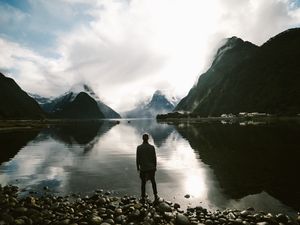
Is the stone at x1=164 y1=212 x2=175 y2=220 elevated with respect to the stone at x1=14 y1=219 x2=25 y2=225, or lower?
lower

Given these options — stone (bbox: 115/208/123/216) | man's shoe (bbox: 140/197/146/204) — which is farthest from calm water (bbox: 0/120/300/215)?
stone (bbox: 115/208/123/216)

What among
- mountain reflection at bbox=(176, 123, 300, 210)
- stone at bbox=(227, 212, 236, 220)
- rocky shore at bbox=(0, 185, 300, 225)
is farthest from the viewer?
mountain reflection at bbox=(176, 123, 300, 210)

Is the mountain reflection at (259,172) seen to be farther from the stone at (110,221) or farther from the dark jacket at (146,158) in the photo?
the stone at (110,221)

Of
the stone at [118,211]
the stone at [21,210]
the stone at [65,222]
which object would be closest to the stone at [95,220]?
the stone at [65,222]

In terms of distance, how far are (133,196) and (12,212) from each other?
26.8 ft

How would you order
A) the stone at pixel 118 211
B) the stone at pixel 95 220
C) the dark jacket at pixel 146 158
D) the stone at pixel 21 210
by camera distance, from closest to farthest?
the stone at pixel 95 220
the stone at pixel 118 211
the stone at pixel 21 210
the dark jacket at pixel 146 158

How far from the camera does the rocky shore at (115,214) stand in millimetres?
16455

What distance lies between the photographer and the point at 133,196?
22.7 m

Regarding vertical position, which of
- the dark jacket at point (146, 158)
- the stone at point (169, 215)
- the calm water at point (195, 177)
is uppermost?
the dark jacket at point (146, 158)

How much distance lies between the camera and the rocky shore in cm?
1645

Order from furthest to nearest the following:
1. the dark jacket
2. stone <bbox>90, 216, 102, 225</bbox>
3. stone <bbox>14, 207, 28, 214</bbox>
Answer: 1. the dark jacket
2. stone <bbox>14, 207, 28, 214</bbox>
3. stone <bbox>90, 216, 102, 225</bbox>

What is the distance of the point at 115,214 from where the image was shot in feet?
58.5

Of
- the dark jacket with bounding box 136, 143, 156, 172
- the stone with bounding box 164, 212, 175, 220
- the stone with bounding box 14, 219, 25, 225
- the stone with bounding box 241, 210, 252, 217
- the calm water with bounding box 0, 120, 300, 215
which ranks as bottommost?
the calm water with bounding box 0, 120, 300, 215

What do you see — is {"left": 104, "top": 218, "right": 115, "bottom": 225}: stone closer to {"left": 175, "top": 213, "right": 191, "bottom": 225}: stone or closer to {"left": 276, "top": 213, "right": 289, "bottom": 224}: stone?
{"left": 175, "top": 213, "right": 191, "bottom": 225}: stone
